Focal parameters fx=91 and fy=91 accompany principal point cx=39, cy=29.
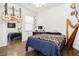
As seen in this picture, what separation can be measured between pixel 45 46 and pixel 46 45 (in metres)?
0.05

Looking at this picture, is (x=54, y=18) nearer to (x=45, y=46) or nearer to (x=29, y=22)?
(x=29, y=22)

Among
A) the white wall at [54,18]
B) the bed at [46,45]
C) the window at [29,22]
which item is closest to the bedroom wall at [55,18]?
the white wall at [54,18]

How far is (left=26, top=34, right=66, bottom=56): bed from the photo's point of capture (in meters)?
2.05

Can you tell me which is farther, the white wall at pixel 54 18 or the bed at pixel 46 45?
the white wall at pixel 54 18

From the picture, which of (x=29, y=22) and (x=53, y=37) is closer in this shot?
(x=29, y=22)

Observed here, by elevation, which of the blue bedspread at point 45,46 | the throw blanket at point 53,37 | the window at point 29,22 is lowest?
the blue bedspread at point 45,46

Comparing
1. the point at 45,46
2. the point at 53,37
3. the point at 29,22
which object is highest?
the point at 29,22

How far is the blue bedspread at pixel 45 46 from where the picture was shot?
6.69 feet

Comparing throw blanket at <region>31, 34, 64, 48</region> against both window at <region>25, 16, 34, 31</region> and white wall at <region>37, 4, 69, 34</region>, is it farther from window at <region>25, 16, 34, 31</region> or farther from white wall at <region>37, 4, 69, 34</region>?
window at <region>25, 16, 34, 31</region>

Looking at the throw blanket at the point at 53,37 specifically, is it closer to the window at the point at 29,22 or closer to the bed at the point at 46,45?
the bed at the point at 46,45

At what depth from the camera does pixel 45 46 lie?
89.0 inches

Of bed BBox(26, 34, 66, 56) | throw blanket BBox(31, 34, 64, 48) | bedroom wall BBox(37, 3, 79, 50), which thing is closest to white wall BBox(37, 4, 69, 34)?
bedroom wall BBox(37, 3, 79, 50)

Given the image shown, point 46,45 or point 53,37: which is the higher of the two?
point 53,37

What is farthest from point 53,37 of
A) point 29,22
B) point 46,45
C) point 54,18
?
point 29,22
